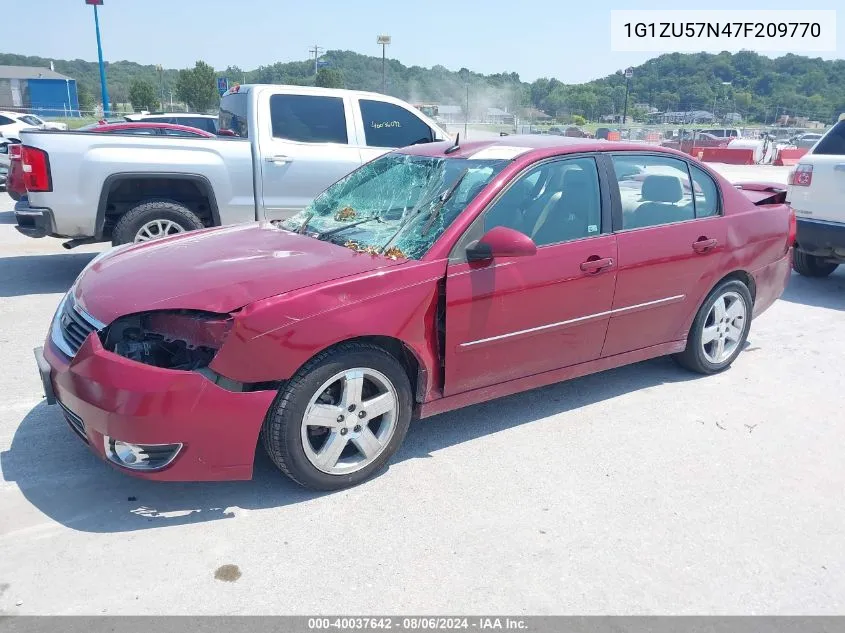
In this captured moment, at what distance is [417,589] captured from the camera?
2.70 meters

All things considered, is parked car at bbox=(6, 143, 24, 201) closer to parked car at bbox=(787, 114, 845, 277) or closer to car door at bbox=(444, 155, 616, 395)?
car door at bbox=(444, 155, 616, 395)

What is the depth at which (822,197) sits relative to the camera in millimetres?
7125

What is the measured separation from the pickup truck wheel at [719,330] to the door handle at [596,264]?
109cm

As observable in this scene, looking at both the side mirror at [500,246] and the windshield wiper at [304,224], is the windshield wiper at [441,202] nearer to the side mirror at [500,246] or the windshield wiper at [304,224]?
the side mirror at [500,246]

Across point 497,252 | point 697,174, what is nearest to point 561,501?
point 497,252

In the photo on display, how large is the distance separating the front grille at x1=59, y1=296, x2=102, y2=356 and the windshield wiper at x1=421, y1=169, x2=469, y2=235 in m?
A: 1.65

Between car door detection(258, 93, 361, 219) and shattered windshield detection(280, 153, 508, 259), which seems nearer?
shattered windshield detection(280, 153, 508, 259)

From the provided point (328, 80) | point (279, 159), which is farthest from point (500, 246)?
point (328, 80)

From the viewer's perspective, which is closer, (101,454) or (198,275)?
(101,454)

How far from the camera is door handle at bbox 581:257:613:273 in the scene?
13.0 ft

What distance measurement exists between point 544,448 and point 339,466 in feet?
3.96

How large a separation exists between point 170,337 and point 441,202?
5.18ft

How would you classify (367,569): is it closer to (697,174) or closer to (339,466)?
(339,466)

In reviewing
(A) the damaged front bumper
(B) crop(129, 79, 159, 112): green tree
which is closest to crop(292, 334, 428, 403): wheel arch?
(A) the damaged front bumper
